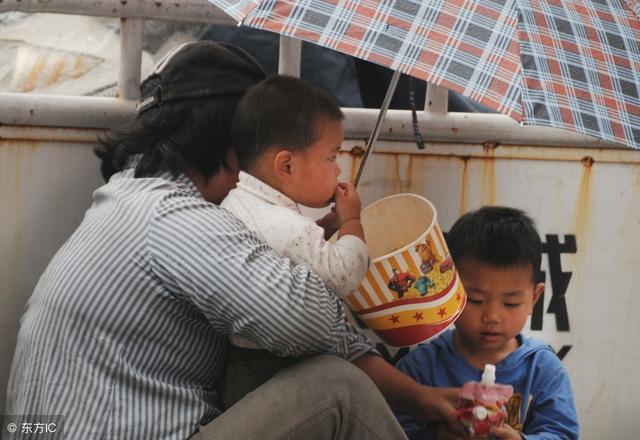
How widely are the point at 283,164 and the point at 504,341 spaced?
880mm

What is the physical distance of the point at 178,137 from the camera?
2.75 meters

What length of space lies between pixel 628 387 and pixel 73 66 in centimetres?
249

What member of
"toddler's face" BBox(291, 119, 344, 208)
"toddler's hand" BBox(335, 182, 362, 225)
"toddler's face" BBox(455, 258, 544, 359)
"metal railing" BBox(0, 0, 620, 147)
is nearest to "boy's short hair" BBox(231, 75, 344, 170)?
"toddler's face" BBox(291, 119, 344, 208)

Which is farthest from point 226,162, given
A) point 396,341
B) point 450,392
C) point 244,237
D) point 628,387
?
point 628,387

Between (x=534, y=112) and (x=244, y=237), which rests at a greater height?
(x=534, y=112)

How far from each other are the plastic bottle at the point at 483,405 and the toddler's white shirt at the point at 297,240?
42 centimetres

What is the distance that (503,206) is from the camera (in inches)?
133

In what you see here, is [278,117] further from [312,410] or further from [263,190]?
[312,410]

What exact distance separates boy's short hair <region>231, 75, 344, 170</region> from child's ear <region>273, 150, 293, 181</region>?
0.07ft

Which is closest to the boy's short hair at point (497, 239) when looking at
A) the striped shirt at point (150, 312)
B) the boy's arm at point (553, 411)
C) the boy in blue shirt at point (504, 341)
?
the boy in blue shirt at point (504, 341)

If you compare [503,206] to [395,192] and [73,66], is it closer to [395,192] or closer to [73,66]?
[395,192]

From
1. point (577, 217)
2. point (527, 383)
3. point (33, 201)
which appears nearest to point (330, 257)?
point (527, 383)

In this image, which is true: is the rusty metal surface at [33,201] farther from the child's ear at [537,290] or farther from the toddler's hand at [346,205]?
the child's ear at [537,290]

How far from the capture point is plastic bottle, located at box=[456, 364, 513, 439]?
107 inches
